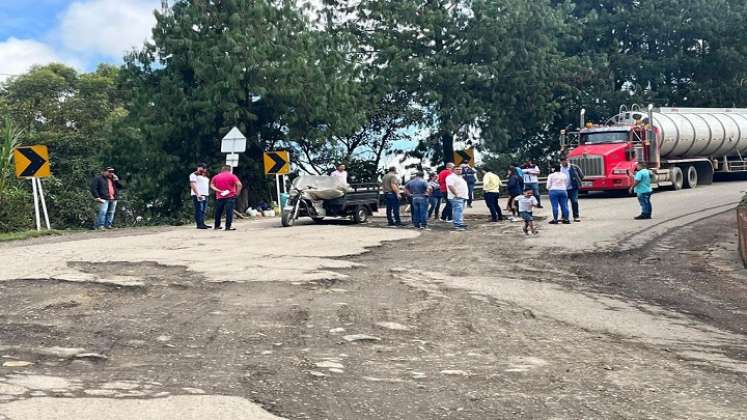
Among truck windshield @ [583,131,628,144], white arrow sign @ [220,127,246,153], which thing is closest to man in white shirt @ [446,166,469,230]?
white arrow sign @ [220,127,246,153]

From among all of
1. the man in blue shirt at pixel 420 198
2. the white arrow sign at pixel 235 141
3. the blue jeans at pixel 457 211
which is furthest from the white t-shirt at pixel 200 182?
the blue jeans at pixel 457 211

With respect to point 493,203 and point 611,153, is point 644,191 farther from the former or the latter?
point 611,153

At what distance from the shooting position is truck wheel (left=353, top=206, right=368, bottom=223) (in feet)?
69.1

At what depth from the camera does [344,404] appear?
531 centimetres

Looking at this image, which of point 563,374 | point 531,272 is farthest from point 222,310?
point 531,272

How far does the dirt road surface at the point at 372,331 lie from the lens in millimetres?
5375

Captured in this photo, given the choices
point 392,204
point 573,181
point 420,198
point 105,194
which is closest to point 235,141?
point 105,194

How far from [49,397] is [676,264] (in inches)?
417

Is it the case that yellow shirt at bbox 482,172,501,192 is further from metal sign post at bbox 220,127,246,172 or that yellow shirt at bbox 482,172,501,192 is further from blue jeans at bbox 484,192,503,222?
metal sign post at bbox 220,127,246,172

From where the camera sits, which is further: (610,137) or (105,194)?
(610,137)

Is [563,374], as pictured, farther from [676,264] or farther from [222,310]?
[676,264]

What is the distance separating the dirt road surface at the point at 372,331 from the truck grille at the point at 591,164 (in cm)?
1320

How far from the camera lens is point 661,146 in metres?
29.9

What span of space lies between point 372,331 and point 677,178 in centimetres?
2699
